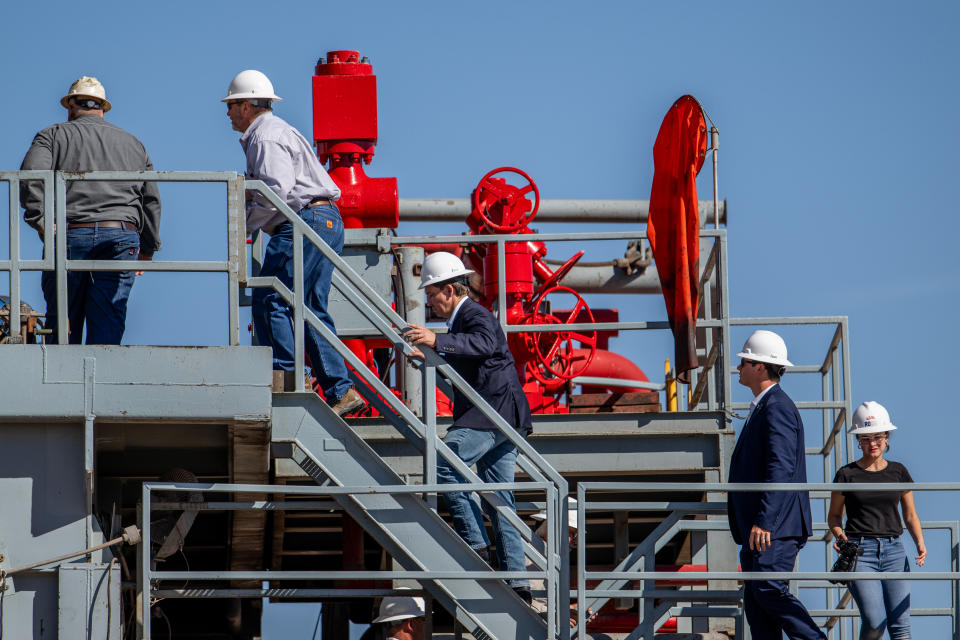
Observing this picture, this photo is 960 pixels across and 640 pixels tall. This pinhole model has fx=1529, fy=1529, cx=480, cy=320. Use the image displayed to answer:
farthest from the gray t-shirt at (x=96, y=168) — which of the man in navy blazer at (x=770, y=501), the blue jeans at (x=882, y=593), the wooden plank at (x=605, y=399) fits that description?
the blue jeans at (x=882, y=593)

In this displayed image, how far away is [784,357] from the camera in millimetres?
9961

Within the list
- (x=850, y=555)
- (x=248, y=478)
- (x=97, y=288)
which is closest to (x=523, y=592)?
(x=248, y=478)

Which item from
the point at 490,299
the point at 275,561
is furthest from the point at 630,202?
the point at 275,561

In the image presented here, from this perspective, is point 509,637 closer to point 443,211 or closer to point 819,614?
point 819,614

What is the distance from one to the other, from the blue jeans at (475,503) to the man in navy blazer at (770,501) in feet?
4.77

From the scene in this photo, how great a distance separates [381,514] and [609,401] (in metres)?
3.20

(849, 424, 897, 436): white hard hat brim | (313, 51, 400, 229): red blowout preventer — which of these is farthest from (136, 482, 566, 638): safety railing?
(313, 51, 400, 229): red blowout preventer

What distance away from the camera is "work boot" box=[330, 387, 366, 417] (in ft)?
34.6

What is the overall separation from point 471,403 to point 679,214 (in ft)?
11.8

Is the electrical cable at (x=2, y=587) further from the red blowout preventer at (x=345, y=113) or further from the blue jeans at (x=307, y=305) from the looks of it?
the red blowout preventer at (x=345, y=113)

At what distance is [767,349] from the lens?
32.7 ft

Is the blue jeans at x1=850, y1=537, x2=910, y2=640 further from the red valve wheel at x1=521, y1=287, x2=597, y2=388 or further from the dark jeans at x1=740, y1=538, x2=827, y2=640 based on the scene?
the red valve wheel at x1=521, y1=287, x2=597, y2=388

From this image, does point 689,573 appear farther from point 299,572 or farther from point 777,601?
point 299,572

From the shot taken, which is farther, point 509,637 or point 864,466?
point 864,466
